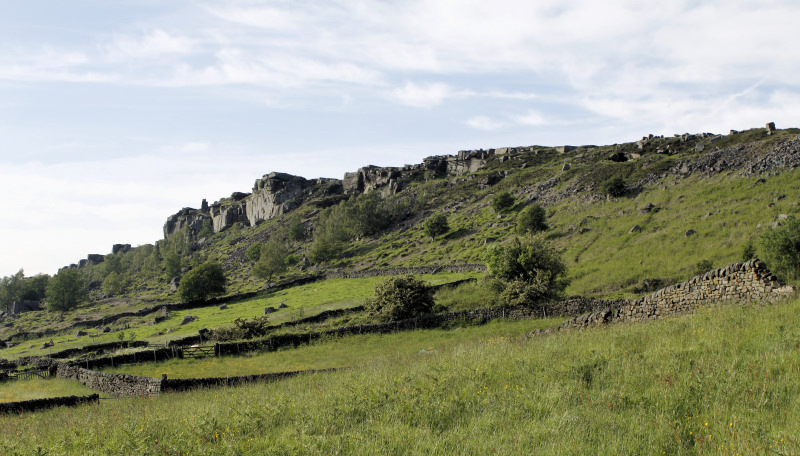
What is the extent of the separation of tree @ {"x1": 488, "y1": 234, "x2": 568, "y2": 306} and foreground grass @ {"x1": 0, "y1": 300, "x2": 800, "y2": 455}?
80.7 ft

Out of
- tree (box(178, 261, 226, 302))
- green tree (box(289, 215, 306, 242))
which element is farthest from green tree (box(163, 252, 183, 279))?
tree (box(178, 261, 226, 302))

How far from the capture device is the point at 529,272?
39.4 metres

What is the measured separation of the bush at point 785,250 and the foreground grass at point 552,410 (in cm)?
2347

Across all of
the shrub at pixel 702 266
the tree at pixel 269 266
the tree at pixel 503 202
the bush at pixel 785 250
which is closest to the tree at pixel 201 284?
the tree at pixel 269 266

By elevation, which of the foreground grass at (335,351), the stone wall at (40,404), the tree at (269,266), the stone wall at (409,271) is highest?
the tree at (269,266)

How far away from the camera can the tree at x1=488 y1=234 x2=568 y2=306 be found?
3788 cm

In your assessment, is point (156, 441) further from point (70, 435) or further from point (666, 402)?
point (666, 402)

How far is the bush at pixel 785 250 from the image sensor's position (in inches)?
1240

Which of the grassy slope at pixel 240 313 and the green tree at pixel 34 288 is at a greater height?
the green tree at pixel 34 288

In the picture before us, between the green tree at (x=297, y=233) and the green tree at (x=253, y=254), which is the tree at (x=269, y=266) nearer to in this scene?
the green tree at (x=253, y=254)

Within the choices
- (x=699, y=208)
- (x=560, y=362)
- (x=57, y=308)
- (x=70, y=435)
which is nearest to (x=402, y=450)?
(x=560, y=362)

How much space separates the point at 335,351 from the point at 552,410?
27510 mm

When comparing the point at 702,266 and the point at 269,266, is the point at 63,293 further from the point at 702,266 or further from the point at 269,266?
the point at 702,266

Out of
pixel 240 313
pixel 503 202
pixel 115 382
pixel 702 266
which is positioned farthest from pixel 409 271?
pixel 115 382
